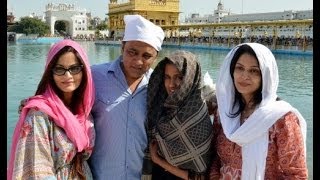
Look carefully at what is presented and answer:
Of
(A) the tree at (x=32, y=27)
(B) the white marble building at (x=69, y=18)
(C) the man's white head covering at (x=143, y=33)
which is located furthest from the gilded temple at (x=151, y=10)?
(C) the man's white head covering at (x=143, y=33)

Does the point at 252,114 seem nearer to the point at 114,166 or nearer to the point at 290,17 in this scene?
the point at 114,166

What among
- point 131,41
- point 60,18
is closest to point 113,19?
point 60,18

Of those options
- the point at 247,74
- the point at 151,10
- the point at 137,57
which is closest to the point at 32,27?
the point at 151,10

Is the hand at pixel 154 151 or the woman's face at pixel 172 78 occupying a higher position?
the woman's face at pixel 172 78

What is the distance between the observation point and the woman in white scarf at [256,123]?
3.56ft

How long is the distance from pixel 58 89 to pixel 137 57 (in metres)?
0.25

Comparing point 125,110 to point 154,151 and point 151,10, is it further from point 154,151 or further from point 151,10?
point 151,10

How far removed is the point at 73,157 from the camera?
3.78ft

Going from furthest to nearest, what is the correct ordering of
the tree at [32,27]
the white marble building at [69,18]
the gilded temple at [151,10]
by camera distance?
the white marble building at [69,18]
the tree at [32,27]
the gilded temple at [151,10]

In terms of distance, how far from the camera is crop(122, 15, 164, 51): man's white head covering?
1.25 meters

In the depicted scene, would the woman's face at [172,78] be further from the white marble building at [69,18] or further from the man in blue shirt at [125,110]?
the white marble building at [69,18]

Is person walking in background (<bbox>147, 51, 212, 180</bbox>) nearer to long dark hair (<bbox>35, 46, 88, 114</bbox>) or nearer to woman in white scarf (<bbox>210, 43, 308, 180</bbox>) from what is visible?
woman in white scarf (<bbox>210, 43, 308, 180</bbox>)

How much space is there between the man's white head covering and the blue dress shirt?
117 mm

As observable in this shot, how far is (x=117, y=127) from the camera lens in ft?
4.11
